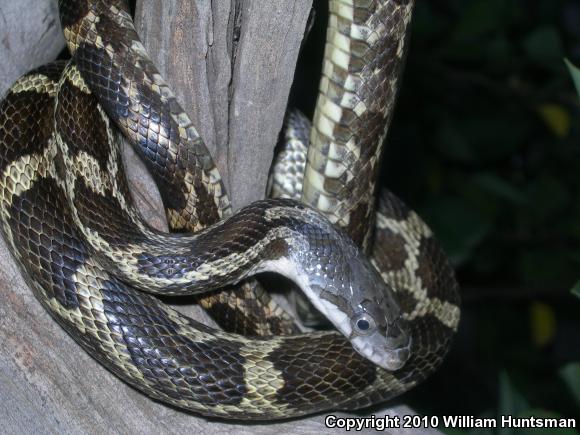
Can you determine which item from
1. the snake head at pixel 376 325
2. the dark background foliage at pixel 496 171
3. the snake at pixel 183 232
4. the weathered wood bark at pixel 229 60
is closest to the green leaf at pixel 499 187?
the dark background foliage at pixel 496 171

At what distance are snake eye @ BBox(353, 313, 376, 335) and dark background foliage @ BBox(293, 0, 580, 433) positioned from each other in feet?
5.25

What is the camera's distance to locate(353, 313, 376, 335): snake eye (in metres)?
3.60

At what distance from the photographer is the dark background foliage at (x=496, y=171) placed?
17.8ft

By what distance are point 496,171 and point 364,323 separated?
3.84 metres

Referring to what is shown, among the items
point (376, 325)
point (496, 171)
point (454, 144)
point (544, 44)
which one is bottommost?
point (496, 171)

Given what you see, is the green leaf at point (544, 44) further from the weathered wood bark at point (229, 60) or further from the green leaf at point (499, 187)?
the weathered wood bark at point (229, 60)

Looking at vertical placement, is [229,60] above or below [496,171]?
above

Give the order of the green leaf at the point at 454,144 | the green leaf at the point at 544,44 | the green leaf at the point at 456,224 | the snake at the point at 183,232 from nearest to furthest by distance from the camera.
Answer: the snake at the point at 183,232 < the green leaf at the point at 456,224 < the green leaf at the point at 544,44 < the green leaf at the point at 454,144

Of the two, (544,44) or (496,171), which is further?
(496,171)

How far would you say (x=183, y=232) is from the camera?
366 cm

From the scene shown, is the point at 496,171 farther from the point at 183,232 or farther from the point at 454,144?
the point at 183,232

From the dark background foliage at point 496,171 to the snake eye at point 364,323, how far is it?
5.25 feet

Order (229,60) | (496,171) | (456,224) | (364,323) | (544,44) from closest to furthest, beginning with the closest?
(229,60)
(364,323)
(456,224)
(544,44)
(496,171)

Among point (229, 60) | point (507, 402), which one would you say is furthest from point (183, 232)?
point (507, 402)
